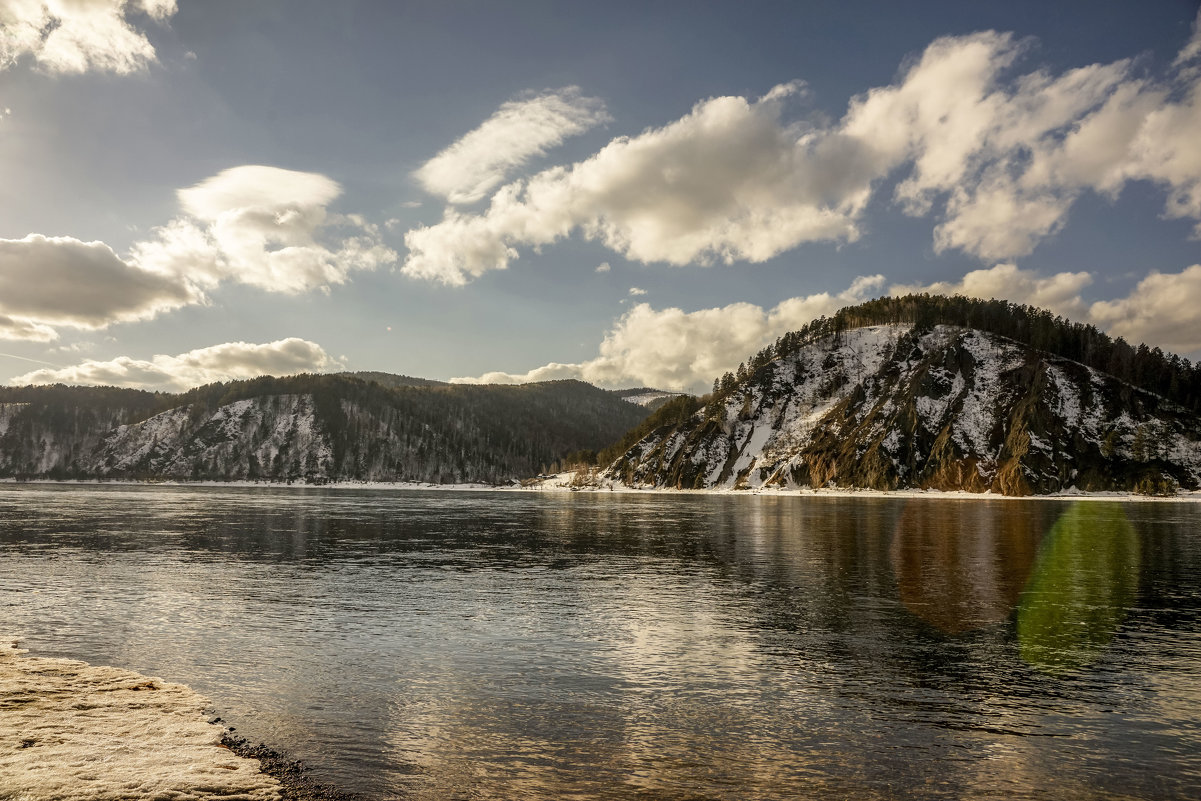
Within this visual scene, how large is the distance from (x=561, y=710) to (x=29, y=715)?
12226 millimetres

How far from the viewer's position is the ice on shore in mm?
13031

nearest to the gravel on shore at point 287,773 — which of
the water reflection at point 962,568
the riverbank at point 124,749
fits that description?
the riverbank at point 124,749

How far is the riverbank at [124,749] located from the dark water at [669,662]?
0.99 metres

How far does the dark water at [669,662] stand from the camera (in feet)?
49.1

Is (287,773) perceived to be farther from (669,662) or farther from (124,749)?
(669,662)

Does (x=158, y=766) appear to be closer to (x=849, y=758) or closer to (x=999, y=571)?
(x=849, y=758)

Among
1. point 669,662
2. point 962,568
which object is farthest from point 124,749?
point 962,568

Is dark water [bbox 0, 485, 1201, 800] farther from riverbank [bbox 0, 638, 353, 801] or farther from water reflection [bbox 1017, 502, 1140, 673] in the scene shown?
riverbank [bbox 0, 638, 353, 801]

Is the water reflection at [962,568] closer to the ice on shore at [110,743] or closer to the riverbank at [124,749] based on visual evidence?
the riverbank at [124,749]

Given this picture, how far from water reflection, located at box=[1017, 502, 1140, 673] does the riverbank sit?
2273cm

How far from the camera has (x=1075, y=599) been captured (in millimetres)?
35344

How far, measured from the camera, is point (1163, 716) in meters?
18.4

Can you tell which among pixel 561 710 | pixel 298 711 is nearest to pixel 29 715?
pixel 298 711

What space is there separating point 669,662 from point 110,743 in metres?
15.1
